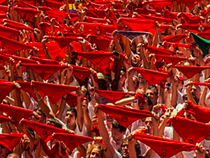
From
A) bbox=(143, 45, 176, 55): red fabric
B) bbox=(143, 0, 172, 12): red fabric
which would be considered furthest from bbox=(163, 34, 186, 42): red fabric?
bbox=(143, 0, 172, 12): red fabric

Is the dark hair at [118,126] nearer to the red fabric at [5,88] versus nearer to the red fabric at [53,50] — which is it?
the red fabric at [5,88]

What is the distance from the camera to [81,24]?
10.5 meters

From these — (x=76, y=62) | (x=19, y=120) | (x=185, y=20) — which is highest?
(x=185, y=20)

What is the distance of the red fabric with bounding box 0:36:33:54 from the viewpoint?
9.19 m

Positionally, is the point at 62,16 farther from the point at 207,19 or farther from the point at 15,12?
the point at 207,19

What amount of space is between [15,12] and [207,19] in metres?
4.29

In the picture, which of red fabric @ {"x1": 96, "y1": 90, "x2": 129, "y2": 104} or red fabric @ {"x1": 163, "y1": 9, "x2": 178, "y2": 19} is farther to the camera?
red fabric @ {"x1": 163, "y1": 9, "x2": 178, "y2": 19}

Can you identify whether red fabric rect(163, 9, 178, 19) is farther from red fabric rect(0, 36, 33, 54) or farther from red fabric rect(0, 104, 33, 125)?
red fabric rect(0, 104, 33, 125)

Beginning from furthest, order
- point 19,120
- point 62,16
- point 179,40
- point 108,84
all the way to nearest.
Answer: point 62,16, point 179,40, point 108,84, point 19,120

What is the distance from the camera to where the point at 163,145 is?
5973 mm

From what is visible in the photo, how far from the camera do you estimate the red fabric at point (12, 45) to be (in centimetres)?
919

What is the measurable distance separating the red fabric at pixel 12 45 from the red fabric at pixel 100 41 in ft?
4.16

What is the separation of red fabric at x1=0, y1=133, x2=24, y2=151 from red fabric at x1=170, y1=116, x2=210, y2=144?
6.78 ft

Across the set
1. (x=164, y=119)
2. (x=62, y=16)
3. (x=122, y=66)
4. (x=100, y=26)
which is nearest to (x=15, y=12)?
(x=62, y=16)
